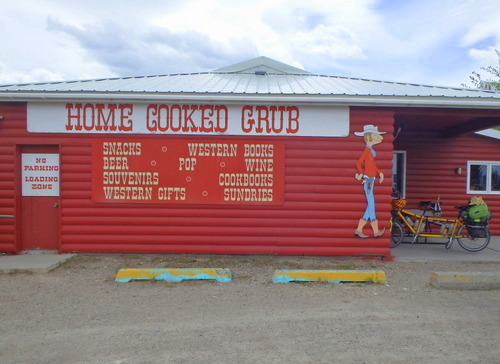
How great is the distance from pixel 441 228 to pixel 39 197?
27.9 ft

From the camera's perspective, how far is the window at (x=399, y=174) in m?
11.3

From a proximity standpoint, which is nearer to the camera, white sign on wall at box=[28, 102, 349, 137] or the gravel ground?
the gravel ground

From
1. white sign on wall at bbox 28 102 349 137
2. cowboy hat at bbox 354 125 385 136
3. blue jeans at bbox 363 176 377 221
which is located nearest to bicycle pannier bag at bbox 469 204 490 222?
blue jeans at bbox 363 176 377 221

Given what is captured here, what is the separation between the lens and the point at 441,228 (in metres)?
9.05

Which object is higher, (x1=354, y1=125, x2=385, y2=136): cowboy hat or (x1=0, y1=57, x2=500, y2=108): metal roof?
(x1=0, y1=57, x2=500, y2=108): metal roof

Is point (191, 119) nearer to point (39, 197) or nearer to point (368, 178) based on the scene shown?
point (39, 197)

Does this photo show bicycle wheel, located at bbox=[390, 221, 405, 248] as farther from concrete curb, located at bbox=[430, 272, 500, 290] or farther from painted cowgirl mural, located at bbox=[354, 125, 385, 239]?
concrete curb, located at bbox=[430, 272, 500, 290]

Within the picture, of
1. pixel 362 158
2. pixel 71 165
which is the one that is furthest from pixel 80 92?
pixel 362 158

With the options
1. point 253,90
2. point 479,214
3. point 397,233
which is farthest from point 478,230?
point 253,90

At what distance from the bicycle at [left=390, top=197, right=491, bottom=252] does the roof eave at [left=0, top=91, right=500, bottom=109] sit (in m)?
2.46

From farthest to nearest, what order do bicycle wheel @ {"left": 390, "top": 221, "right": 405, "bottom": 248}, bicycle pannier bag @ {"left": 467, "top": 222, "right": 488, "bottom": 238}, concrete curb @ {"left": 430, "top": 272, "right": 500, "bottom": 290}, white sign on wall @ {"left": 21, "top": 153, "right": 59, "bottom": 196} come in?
bicycle wheel @ {"left": 390, "top": 221, "right": 405, "bottom": 248}, bicycle pannier bag @ {"left": 467, "top": 222, "right": 488, "bottom": 238}, white sign on wall @ {"left": 21, "top": 153, "right": 59, "bottom": 196}, concrete curb @ {"left": 430, "top": 272, "right": 500, "bottom": 290}

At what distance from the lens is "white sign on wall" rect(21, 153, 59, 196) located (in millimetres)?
8125

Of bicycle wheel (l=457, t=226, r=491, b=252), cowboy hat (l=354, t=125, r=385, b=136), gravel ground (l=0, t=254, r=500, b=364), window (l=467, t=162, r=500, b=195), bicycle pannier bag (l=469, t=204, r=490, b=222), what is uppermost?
cowboy hat (l=354, t=125, r=385, b=136)

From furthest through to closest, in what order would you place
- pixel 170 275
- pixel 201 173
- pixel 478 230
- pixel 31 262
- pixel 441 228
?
pixel 441 228
pixel 478 230
pixel 201 173
pixel 31 262
pixel 170 275
